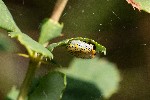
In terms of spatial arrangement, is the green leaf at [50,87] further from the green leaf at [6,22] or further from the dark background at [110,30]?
the dark background at [110,30]

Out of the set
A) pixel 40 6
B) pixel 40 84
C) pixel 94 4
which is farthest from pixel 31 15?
pixel 40 84

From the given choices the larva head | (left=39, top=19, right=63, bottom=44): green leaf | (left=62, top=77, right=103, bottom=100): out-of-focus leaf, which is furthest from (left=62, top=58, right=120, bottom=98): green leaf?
the larva head

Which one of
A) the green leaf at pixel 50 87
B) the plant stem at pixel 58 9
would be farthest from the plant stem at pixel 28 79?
the plant stem at pixel 58 9

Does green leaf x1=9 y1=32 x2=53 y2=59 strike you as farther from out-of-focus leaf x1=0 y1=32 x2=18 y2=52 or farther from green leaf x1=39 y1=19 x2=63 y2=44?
out-of-focus leaf x1=0 y1=32 x2=18 y2=52

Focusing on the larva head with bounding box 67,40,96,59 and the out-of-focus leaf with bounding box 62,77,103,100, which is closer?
the larva head with bounding box 67,40,96,59

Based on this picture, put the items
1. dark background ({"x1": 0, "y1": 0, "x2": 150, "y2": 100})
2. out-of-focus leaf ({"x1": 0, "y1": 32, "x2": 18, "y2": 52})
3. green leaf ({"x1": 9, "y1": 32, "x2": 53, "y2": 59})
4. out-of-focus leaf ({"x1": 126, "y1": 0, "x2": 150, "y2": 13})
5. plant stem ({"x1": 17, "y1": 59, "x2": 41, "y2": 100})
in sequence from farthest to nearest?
dark background ({"x1": 0, "y1": 0, "x2": 150, "y2": 100}) → out-of-focus leaf ({"x1": 0, "y1": 32, "x2": 18, "y2": 52}) → out-of-focus leaf ({"x1": 126, "y1": 0, "x2": 150, "y2": 13}) → plant stem ({"x1": 17, "y1": 59, "x2": 41, "y2": 100}) → green leaf ({"x1": 9, "y1": 32, "x2": 53, "y2": 59})

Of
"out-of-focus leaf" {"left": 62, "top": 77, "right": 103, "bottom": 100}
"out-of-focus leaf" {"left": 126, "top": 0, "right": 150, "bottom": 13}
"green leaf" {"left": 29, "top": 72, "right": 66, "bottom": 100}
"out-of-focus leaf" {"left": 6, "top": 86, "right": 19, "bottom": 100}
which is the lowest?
"out-of-focus leaf" {"left": 6, "top": 86, "right": 19, "bottom": 100}

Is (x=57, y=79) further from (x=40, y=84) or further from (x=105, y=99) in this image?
(x=105, y=99)
